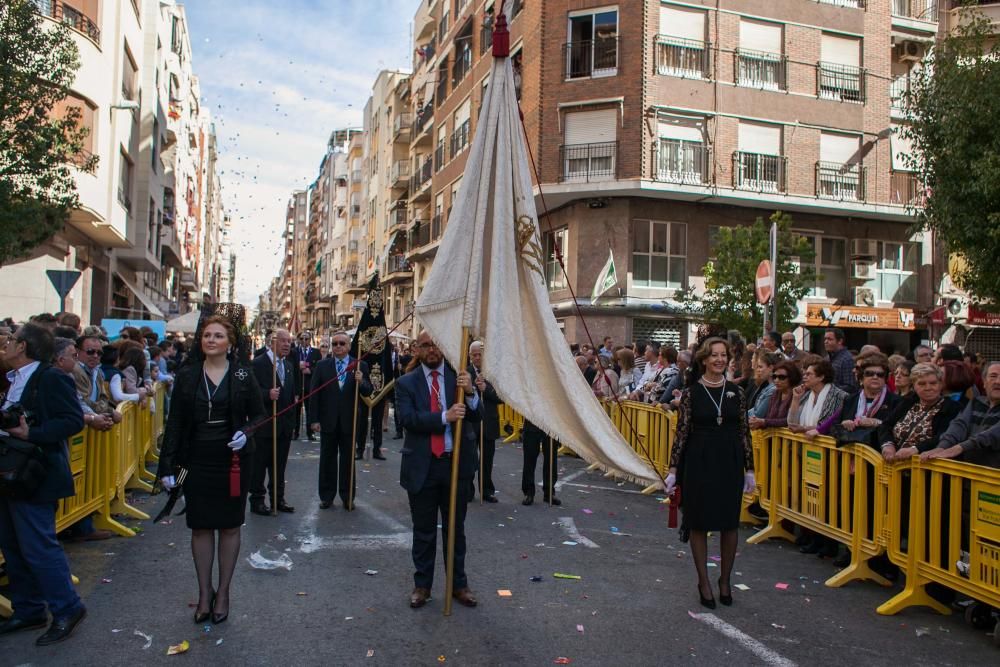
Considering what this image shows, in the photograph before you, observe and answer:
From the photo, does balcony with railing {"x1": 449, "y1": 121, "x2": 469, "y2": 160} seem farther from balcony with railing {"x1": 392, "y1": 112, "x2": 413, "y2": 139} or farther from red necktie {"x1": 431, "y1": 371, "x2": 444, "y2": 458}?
red necktie {"x1": 431, "y1": 371, "x2": 444, "y2": 458}

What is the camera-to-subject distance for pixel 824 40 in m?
26.9

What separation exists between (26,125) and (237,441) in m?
11.1

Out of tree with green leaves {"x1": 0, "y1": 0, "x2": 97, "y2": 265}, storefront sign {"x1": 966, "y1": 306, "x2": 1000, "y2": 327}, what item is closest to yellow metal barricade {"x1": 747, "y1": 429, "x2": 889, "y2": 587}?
tree with green leaves {"x1": 0, "y1": 0, "x2": 97, "y2": 265}

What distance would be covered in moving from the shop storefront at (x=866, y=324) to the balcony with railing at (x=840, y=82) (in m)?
6.93

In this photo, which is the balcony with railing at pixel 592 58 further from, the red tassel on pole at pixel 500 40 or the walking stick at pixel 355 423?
the red tassel on pole at pixel 500 40

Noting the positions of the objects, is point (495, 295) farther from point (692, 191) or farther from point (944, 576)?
point (692, 191)

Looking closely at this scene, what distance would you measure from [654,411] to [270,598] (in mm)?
7019

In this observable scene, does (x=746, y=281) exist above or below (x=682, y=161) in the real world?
below

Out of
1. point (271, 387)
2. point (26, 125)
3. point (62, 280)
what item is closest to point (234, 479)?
point (271, 387)

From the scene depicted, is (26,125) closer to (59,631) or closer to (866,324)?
(59,631)

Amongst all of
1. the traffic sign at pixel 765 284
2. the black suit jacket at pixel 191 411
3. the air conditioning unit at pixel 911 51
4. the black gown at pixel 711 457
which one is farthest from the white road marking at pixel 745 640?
the air conditioning unit at pixel 911 51

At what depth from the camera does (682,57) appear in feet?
84.0

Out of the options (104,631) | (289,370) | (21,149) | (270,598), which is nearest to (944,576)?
(270,598)

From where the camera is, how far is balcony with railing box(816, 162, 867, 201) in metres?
26.6
